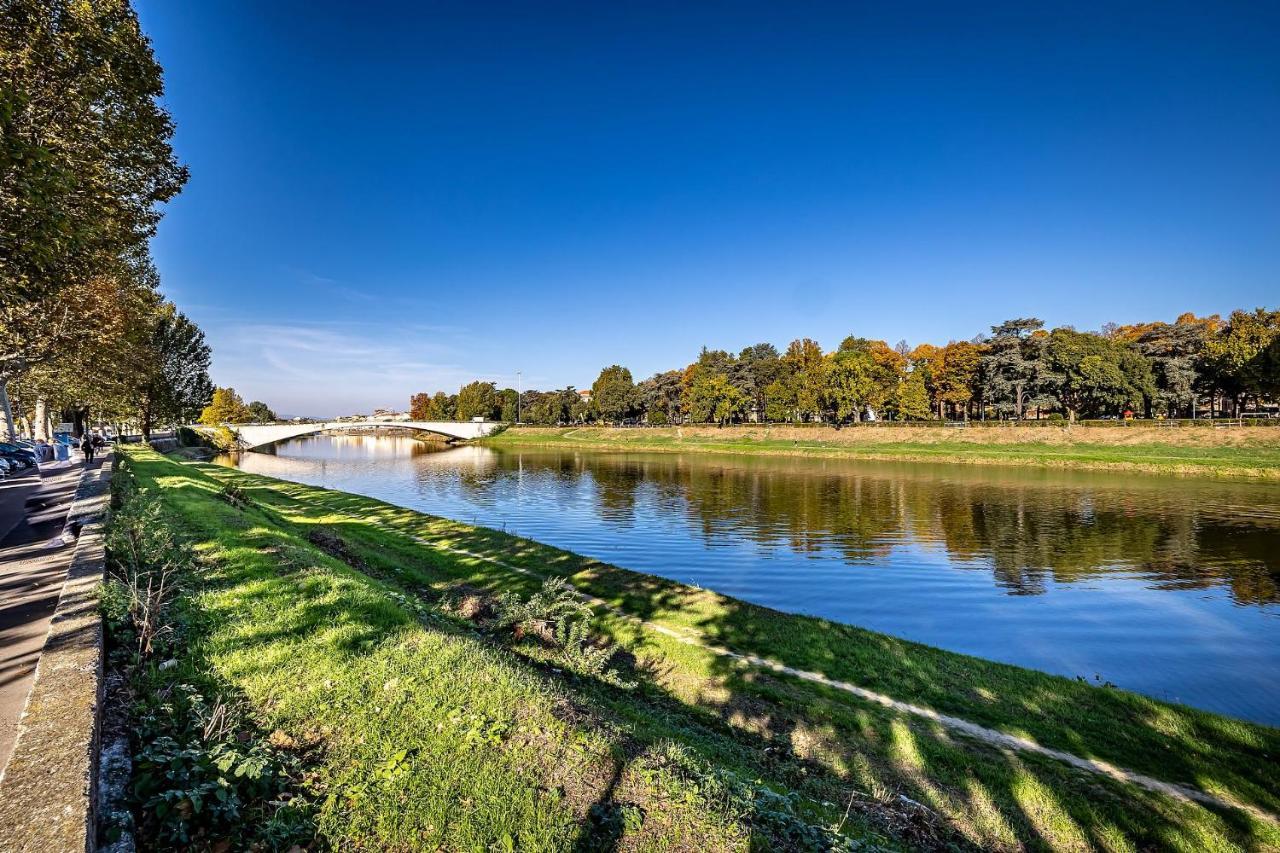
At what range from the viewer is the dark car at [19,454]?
30.0m

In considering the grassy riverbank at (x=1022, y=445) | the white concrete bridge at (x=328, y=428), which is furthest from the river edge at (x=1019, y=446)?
the white concrete bridge at (x=328, y=428)

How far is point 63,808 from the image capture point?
137 inches

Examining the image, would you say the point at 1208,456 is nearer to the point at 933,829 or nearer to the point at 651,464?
the point at 651,464

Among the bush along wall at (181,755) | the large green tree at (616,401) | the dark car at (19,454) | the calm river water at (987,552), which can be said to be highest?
the large green tree at (616,401)

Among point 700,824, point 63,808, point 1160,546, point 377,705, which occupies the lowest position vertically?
point 1160,546

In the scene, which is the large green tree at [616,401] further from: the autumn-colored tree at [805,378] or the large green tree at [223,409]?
the large green tree at [223,409]

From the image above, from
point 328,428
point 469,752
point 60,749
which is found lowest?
point 469,752

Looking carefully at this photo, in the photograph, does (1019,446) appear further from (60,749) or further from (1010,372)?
(60,749)

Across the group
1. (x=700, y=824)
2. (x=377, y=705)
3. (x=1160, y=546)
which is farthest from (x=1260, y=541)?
(x=377, y=705)

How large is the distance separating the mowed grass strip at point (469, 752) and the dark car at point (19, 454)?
35209 millimetres

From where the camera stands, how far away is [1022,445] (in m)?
57.5

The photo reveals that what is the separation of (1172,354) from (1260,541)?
2664 inches

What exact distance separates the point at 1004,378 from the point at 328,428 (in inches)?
4030

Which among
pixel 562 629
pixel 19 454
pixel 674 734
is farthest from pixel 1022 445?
pixel 19 454
